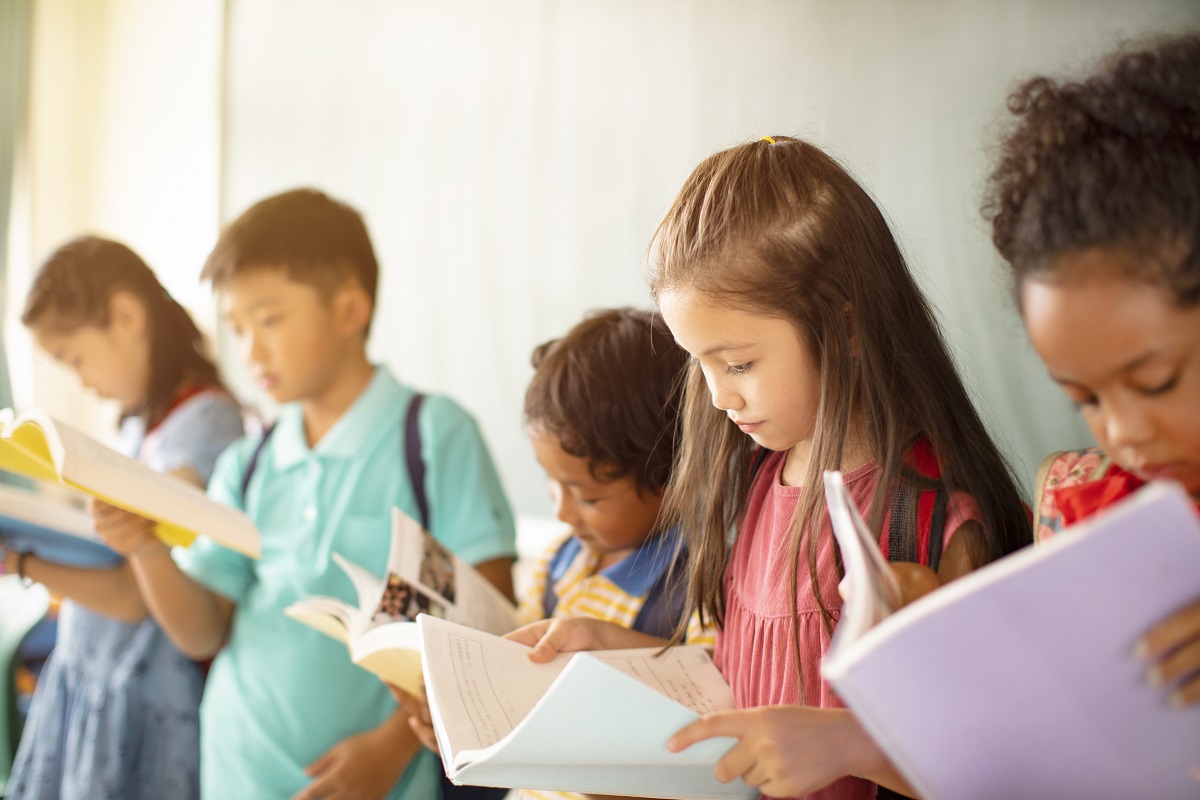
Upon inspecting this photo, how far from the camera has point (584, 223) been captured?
223cm

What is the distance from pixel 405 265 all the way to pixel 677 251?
188 cm

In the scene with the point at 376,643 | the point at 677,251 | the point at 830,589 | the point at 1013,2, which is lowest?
the point at 376,643

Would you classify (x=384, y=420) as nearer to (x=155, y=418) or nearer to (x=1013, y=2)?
(x=155, y=418)

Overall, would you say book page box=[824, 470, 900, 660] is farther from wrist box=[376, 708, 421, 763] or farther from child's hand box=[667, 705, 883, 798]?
wrist box=[376, 708, 421, 763]

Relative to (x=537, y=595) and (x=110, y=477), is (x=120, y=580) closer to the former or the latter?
(x=110, y=477)

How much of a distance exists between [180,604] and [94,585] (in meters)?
0.21

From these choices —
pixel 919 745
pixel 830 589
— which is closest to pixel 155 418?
pixel 830 589

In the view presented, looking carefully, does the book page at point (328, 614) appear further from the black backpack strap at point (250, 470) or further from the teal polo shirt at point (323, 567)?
the black backpack strap at point (250, 470)

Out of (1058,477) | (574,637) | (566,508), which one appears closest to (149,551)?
(566,508)

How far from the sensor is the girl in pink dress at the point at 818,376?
0.77 meters

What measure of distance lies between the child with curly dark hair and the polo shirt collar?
98cm

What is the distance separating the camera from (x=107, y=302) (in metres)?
1.72

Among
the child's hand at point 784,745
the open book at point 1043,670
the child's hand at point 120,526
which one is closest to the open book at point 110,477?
the child's hand at point 120,526

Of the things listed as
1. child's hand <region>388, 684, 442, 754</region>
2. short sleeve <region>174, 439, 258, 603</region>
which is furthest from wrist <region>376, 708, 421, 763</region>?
short sleeve <region>174, 439, 258, 603</region>
